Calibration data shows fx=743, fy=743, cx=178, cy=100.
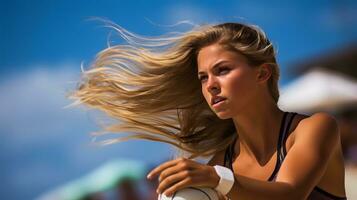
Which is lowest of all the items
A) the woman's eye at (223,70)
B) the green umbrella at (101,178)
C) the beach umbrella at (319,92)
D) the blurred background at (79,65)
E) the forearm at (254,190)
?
the beach umbrella at (319,92)

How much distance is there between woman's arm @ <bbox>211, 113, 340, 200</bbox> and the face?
0.25m

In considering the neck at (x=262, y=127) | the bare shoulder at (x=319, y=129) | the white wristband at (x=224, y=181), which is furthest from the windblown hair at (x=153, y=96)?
the white wristband at (x=224, y=181)

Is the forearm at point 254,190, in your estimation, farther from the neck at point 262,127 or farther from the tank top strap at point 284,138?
the neck at point 262,127

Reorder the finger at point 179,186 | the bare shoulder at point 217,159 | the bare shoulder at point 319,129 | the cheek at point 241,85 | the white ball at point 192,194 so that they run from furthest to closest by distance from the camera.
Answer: the bare shoulder at point 217,159, the cheek at point 241,85, the bare shoulder at point 319,129, the white ball at point 192,194, the finger at point 179,186

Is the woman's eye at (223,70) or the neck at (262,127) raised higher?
the woman's eye at (223,70)

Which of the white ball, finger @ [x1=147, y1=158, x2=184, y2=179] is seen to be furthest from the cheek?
finger @ [x1=147, y1=158, x2=184, y2=179]

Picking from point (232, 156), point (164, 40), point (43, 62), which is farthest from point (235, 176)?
point (43, 62)

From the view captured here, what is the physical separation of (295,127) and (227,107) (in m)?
0.30

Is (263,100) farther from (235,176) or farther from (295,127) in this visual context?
(235,176)

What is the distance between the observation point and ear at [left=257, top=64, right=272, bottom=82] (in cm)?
310

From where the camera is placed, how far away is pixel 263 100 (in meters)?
3.13

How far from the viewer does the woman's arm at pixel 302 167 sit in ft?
8.23

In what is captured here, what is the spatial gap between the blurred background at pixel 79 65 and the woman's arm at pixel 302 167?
312cm

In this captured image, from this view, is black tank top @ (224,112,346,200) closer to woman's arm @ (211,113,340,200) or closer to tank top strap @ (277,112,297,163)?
tank top strap @ (277,112,297,163)
